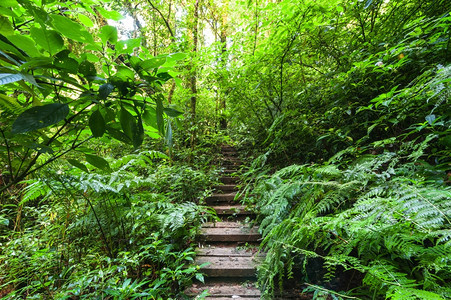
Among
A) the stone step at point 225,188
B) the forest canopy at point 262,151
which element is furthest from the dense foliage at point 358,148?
the stone step at point 225,188

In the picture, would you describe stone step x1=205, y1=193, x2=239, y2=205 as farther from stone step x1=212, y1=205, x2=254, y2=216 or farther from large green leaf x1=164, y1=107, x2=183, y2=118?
large green leaf x1=164, y1=107, x2=183, y2=118

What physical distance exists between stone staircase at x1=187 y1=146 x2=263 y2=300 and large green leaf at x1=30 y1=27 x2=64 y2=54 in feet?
6.16

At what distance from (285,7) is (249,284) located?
3.29m

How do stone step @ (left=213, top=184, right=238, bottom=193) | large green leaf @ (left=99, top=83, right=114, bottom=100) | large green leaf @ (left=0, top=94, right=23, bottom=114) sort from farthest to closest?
stone step @ (left=213, top=184, right=238, bottom=193), large green leaf @ (left=0, top=94, right=23, bottom=114), large green leaf @ (left=99, top=83, right=114, bottom=100)

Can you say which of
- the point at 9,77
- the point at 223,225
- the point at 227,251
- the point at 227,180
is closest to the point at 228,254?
the point at 227,251

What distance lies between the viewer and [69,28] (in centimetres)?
50

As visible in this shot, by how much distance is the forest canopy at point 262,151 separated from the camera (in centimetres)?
56

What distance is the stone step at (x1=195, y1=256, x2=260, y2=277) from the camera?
6.74ft

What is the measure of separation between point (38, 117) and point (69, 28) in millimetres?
257

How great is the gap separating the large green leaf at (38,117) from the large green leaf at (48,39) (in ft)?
0.50

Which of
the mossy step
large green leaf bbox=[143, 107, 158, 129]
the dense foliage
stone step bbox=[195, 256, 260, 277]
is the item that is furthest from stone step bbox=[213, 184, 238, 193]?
large green leaf bbox=[143, 107, 158, 129]

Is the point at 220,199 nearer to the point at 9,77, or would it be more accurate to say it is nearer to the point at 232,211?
the point at 232,211

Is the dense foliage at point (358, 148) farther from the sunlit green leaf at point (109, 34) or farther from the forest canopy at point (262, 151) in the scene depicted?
the sunlit green leaf at point (109, 34)

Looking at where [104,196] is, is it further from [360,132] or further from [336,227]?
[360,132]
